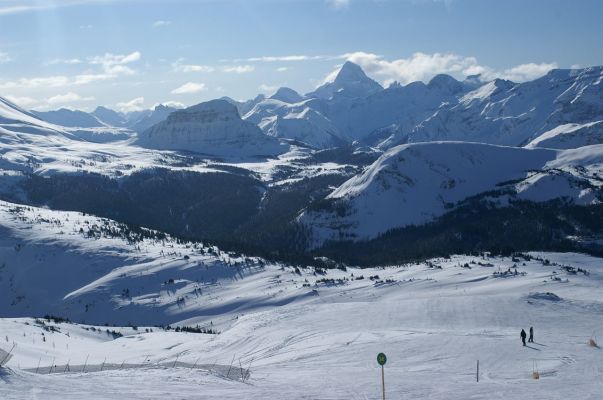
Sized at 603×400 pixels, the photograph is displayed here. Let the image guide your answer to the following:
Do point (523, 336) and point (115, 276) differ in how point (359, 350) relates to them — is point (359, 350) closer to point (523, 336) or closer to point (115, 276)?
point (523, 336)

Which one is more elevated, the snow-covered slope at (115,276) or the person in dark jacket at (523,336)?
the person in dark jacket at (523,336)

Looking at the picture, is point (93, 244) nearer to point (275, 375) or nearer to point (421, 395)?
point (275, 375)

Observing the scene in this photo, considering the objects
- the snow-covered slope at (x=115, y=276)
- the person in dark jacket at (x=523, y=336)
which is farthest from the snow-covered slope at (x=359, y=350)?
the snow-covered slope at (x=115, y=276)

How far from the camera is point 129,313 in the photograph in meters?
127

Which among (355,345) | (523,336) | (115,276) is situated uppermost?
(523,336)

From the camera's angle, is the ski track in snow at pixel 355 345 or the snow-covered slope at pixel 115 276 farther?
the snow-covered slope at pixel 115 276

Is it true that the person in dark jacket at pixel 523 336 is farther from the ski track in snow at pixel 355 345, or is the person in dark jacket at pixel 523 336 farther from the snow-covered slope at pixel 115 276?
the snow-covered slope at pixel 115 276

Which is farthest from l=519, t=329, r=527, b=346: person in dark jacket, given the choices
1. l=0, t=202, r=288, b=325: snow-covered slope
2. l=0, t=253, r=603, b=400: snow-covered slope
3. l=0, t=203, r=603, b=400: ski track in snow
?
l=0, t=202, r=288, b=325: snow-covered slope

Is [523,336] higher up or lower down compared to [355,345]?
higher up

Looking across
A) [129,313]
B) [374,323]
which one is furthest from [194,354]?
[129,313]

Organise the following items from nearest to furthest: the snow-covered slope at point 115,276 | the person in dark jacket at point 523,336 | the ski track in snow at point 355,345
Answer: the ski track in snow at point 355,345
the person in dark jacket at point 523,336
the snow-covered slope at point 115,276

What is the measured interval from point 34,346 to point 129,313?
188 feet

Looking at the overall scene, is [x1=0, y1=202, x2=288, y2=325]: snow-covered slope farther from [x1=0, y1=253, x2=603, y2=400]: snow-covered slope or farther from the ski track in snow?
[x1=0, y1=253, x2=603, y2=400]: snow-covered slope

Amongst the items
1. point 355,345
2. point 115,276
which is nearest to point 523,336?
point 355,345
